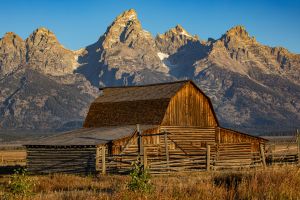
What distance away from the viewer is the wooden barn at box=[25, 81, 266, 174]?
3484 centimetres

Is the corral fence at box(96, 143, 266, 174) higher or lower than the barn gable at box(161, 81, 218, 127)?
lower

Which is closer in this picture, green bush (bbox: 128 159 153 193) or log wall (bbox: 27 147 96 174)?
green bush (bbox: 128 159 153 193)

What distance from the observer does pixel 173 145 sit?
131ft

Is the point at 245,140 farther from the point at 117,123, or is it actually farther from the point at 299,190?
the point at 299,190

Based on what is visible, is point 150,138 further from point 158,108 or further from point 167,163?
point 167,163

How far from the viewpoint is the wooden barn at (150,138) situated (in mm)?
34844

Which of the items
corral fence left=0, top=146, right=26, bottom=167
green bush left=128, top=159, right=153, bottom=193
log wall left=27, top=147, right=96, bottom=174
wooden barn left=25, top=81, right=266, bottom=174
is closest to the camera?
green bush left=128, top=159, right=153, bottom=193

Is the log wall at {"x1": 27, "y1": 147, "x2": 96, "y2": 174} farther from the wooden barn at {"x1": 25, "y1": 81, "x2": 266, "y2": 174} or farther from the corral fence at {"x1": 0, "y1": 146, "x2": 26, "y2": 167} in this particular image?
the corral fence at {"x1": 0, "y1": 146, "x2": 26, "y2": 167}

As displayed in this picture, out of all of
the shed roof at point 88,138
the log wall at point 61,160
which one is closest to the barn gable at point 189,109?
the shed roof at point 88,138

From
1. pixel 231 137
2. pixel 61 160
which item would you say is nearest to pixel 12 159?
pixel 61 160

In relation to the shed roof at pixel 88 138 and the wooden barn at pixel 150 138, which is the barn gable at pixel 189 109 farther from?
the shed roof at pixel 88 138

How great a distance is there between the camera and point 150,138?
1521 inches

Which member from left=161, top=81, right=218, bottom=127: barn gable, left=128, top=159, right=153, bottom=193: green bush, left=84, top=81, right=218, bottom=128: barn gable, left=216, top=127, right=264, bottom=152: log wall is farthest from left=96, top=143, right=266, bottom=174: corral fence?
left=128, top=159, right=153, bottom=193: green bush

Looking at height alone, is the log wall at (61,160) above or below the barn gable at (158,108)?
below
